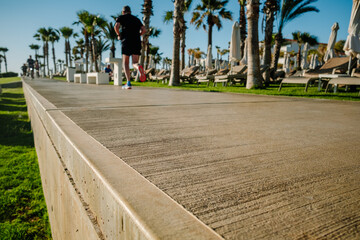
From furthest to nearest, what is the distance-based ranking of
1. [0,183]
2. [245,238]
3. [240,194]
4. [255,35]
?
1. [255,35]
2. [0,183]
3. [240,194]
4. [245,238]

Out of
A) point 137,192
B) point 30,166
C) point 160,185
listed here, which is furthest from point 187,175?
point 30,166

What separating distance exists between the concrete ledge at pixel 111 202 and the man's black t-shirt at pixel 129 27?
17.4 ft

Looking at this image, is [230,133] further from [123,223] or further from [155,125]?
[123,223]

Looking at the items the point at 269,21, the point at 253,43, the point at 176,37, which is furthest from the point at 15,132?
the point at 269,21

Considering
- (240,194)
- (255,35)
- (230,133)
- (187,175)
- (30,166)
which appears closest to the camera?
(240,194)

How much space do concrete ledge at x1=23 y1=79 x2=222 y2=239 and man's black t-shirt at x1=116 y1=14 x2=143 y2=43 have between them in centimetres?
529

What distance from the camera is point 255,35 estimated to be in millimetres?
8438

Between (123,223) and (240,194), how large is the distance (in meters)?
0.38

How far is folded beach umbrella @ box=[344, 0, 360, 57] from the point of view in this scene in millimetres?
7527

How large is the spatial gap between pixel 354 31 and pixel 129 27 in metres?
6.92

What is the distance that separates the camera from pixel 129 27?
242 inches

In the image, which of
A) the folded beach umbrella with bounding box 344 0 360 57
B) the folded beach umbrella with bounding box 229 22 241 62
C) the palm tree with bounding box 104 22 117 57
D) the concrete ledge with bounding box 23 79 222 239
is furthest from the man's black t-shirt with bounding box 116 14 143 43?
the palm tree with bounding box 104 22 117 57

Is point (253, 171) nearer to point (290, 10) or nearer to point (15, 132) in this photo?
point (15, 132)

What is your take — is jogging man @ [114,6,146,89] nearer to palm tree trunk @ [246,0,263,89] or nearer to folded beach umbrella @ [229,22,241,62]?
palm tree trunk @ [246,0,263,89]
